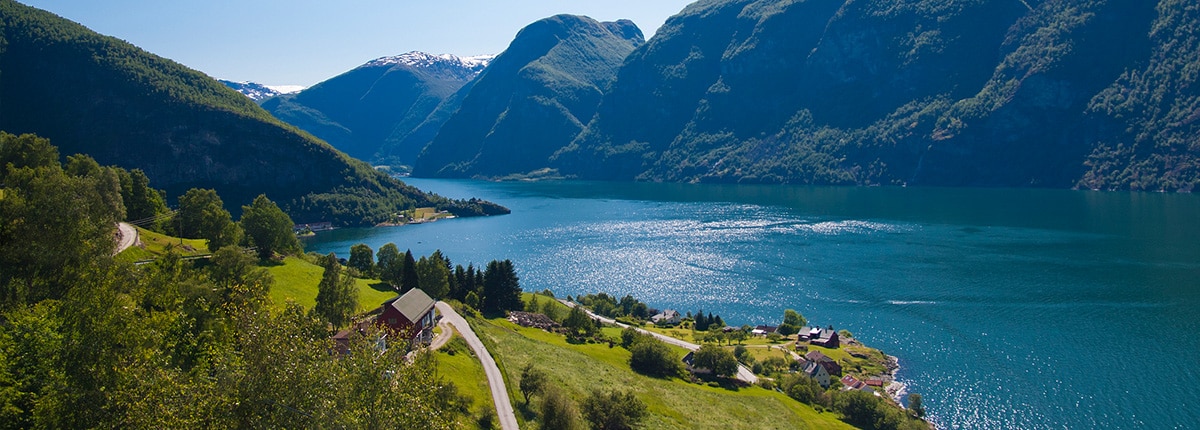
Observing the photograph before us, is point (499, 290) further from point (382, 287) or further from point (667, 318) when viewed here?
point (667, 318)

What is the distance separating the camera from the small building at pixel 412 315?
52.8 metres

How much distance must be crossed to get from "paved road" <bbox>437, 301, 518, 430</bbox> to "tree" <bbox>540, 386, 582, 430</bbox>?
189cm

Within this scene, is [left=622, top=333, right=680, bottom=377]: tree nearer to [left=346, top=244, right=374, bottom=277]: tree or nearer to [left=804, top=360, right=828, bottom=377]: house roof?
[left=804, top=360, right=828, bottom=377]: house roof

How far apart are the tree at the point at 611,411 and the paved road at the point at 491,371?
5.81 metres

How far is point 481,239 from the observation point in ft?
589

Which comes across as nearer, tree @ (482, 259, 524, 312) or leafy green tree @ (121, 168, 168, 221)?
tree @ (482, 259, 524, 312)

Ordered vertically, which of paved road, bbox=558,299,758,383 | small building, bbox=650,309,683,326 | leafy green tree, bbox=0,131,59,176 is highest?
leafy green tree, bbox=0,131,59,176

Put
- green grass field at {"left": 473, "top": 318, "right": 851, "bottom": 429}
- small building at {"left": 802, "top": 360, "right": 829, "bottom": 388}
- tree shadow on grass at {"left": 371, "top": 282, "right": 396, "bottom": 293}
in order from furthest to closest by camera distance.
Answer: tree shadow on grass at {"left": 371, "top": 282, "right": 396, "bottom": 293} → small building at {"left": 802, "top": 360, "right": 829, "bottom": 388} → green grass field at {"left": 473, "top": 318, "right": 851, "bottom": 429}

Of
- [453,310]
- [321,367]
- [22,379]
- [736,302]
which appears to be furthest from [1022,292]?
[22,379]

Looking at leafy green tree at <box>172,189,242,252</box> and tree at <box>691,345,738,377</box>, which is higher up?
leafy green tree at <box>172,189,242,252</box>

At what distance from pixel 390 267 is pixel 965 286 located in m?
87.2

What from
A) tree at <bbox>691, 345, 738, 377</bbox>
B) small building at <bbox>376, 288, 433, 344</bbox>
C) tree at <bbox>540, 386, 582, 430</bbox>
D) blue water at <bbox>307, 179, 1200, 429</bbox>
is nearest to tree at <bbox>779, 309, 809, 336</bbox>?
blue water at <bbox>307, 179, 1200, 429</bbox>

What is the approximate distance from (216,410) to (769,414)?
48846mm

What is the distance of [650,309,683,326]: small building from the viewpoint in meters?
101
